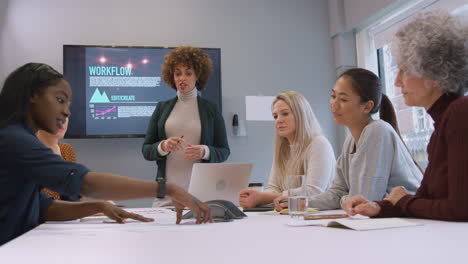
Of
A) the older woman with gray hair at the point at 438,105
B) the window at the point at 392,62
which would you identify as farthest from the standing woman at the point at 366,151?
the window at the point at 392,62

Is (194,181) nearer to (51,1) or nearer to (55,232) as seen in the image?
(55,232)

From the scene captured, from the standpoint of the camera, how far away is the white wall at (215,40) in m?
4.06

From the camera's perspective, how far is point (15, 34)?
4.03 meters

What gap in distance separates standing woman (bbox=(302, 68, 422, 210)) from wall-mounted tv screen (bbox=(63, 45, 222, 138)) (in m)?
2.16

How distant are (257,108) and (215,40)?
76 cm

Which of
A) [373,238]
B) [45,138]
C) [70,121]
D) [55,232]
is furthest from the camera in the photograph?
[70,121]

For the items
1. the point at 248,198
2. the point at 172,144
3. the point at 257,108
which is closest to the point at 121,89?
the point at 257,108

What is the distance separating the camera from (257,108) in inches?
173

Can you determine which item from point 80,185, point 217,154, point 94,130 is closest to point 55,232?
point 80,185

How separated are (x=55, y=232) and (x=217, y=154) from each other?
1.75 m

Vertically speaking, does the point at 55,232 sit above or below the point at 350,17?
below

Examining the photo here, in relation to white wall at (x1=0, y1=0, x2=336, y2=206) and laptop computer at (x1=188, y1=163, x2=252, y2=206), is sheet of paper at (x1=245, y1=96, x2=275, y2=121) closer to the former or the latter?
white wall at (x1=0, y1=0, x2=336, y2=206)

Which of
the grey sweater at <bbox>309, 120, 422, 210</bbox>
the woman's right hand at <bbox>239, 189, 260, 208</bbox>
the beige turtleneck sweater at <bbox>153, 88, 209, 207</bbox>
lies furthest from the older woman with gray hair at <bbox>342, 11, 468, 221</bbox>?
the beige turtleneck sweater at <bbox>153, 88, 209, 207</bbox>

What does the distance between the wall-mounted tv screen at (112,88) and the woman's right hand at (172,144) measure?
1.23 metres
